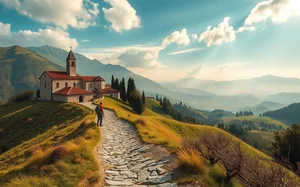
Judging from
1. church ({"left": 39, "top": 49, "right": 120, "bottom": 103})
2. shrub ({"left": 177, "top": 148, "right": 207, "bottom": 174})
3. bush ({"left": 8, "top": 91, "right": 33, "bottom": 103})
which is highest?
church ({"left": 39, "top": 49, "right": 120, "bottom": 103})

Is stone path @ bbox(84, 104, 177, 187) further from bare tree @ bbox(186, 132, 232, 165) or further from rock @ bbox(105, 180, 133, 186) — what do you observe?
bare tree @ bbox(186, 132, 232, 165)

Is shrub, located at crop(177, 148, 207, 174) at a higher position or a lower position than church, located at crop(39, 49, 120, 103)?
lower

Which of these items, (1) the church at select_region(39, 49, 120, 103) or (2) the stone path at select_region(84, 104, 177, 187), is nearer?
(2) the stone path at select_region(84, 104, 177, 187)

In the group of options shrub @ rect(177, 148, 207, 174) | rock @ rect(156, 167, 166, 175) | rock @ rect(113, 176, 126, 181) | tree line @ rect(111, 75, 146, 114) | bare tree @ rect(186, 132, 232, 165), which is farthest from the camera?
tree line @ rect(111, 75, 146, 114)

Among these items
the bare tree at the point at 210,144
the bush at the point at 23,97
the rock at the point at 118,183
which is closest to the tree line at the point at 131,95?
the bush at the point at 23,97

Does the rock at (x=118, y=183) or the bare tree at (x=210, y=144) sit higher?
the bare tree at (x=210, y=144)

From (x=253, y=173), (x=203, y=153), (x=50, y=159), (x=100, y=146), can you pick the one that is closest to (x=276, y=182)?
(x=253, y=173)

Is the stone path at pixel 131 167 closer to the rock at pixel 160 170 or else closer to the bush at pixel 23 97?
the rock at pixel 160 170

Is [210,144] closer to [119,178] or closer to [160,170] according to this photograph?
[160,170]

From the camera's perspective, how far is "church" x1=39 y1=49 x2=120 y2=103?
225 ft

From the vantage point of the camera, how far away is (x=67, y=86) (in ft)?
254

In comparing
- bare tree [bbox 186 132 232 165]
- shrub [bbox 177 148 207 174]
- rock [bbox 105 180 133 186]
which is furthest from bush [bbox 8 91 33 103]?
shrub [bbox 177 148 207 174]

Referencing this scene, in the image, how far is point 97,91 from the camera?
89.6 metres

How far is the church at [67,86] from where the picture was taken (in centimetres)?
6862
